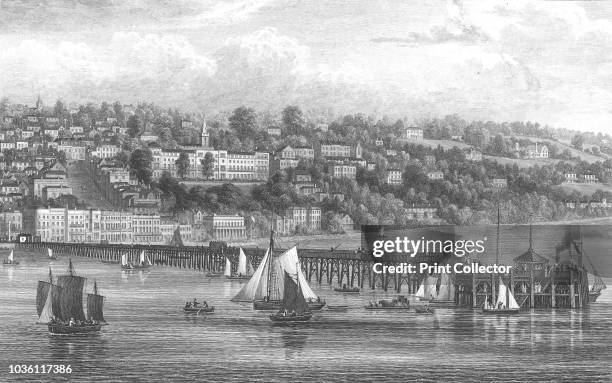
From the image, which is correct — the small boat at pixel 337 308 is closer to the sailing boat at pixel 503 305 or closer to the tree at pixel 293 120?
the sailing boat at pixel 503 305

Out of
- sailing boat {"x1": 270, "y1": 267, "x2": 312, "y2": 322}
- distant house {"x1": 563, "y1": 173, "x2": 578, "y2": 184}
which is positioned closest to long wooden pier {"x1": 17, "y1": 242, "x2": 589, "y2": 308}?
sailing boat {"x1": 270, "y1": 267, "x2": 312, "y2": 322}

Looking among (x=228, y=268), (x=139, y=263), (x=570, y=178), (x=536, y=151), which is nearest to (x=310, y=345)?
(x=228, y=268)

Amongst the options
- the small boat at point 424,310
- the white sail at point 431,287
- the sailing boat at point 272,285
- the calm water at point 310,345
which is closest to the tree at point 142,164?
the calm water at point 310,345

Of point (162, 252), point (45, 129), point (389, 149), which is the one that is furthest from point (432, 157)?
point (45, 129)

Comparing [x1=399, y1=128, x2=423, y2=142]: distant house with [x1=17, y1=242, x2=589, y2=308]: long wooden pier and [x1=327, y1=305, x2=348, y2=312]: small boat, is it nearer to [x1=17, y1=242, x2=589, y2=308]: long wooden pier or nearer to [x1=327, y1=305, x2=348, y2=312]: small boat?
[x1=17, y1=242, x2=589, y2=308]: long wooden pier

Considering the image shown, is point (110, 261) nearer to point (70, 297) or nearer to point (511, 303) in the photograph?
point (70, 297)

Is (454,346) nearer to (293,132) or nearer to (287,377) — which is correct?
(287,377)
